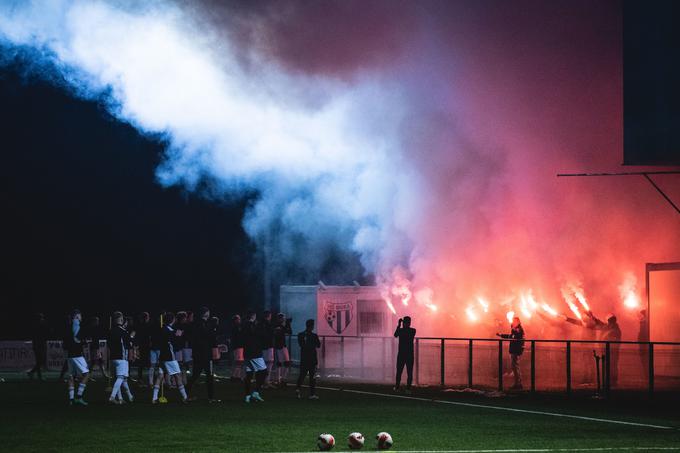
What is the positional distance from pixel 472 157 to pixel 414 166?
2.37m

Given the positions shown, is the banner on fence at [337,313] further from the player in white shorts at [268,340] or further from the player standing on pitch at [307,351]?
the player standing on pitch at [307,351]

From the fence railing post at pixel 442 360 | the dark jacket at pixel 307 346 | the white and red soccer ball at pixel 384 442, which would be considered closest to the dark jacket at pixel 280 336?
the fence railing post at pixel 442 360

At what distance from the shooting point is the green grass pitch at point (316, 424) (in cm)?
1469

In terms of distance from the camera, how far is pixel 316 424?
17.5 m

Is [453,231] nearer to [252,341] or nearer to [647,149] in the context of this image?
[647,149]

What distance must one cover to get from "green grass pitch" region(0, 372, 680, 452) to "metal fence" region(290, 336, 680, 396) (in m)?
0.95

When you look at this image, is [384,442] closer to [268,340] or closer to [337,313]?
[268,340]

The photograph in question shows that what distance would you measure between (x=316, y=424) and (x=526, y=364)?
10638 mm

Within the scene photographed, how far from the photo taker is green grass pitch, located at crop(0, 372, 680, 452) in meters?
14.7

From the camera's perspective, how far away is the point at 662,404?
73.8ft

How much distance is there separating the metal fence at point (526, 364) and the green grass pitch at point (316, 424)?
0.95 metres

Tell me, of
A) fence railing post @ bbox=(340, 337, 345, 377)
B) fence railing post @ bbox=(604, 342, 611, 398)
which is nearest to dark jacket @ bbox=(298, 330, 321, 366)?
fence railing post @ bbox=(604, 342, 611, 398)

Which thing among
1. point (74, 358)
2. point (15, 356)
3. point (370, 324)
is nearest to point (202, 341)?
point (74, 358)

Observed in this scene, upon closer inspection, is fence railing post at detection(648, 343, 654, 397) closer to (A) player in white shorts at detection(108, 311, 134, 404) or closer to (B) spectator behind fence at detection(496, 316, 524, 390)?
(B) spectator behind fence at detection(496, 316, 524, 390)
